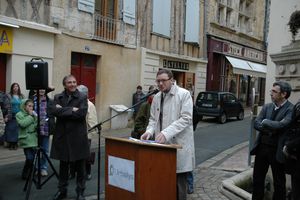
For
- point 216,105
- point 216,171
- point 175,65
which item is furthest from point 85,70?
point 216,171

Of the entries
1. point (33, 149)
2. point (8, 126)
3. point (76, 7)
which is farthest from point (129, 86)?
point (33, 149)

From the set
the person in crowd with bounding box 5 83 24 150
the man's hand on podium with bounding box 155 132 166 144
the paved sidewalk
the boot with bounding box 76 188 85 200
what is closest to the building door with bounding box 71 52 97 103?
the person in crowd with bounding box 5 83 24 150

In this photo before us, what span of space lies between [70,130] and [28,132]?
1.74 m

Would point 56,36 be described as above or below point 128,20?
below

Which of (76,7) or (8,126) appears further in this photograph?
(76,7)

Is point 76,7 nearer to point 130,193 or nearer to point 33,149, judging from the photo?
point 33,149

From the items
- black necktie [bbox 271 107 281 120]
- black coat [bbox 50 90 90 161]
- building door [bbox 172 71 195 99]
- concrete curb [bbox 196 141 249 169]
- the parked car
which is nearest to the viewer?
black necktie [bbox 271 107 281 120]

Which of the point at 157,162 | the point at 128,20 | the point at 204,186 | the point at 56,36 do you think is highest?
the point at 128,20

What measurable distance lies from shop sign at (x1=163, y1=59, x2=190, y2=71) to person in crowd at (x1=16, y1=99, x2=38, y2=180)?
42.7ft

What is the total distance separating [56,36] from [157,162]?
9.90 m

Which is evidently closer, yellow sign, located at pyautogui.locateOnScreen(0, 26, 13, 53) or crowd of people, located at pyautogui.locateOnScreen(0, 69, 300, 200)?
crowd of people, located at pyautogui.locateOnScreen(0, 69, 300, 200)

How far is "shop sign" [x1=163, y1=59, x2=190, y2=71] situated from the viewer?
19947 mm

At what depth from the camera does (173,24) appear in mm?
20047

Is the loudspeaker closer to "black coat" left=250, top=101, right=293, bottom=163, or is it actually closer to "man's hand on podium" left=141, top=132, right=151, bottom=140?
"man's hand on podium" left=141, top=132, right=151, bottom=140
